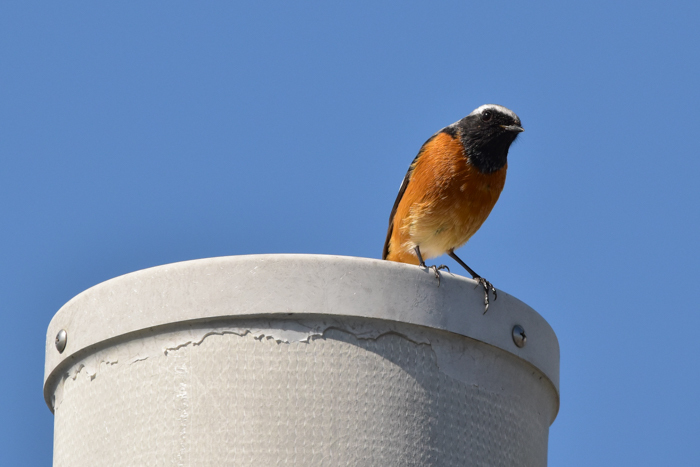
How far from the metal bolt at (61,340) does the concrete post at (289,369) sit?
8cm

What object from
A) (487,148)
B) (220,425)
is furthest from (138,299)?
(487,148)

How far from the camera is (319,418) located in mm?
3176

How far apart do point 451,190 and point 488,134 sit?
2.32 ft

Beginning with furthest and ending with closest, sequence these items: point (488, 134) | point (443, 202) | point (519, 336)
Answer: point (488, 134), point (443, 202), point (519, 336)

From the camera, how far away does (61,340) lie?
Answer: 3.70 meters

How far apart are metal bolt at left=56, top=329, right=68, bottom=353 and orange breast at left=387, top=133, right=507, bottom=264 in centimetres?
329

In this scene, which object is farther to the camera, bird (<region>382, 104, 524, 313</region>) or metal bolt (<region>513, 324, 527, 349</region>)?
bird (<region>382, 104, 524, 313</region>)

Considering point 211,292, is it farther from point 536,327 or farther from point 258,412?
point 536,327

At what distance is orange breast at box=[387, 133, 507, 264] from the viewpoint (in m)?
6.49

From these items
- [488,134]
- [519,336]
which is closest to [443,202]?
[488,134]

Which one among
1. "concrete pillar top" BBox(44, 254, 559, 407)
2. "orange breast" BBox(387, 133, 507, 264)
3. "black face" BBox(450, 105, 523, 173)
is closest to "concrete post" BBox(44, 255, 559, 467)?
"concrete pillar top" BBox(44, 254, 559, 407)

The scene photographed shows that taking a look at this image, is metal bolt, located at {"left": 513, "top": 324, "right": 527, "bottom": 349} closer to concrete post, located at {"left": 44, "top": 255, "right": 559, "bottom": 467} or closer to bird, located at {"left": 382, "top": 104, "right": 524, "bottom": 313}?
concrete post, located at {"left": 44, "top": 255, "right": 559, "bottom": 467}

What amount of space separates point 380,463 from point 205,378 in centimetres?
69

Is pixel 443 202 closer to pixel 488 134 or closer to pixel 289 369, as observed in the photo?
pixel 488 134
